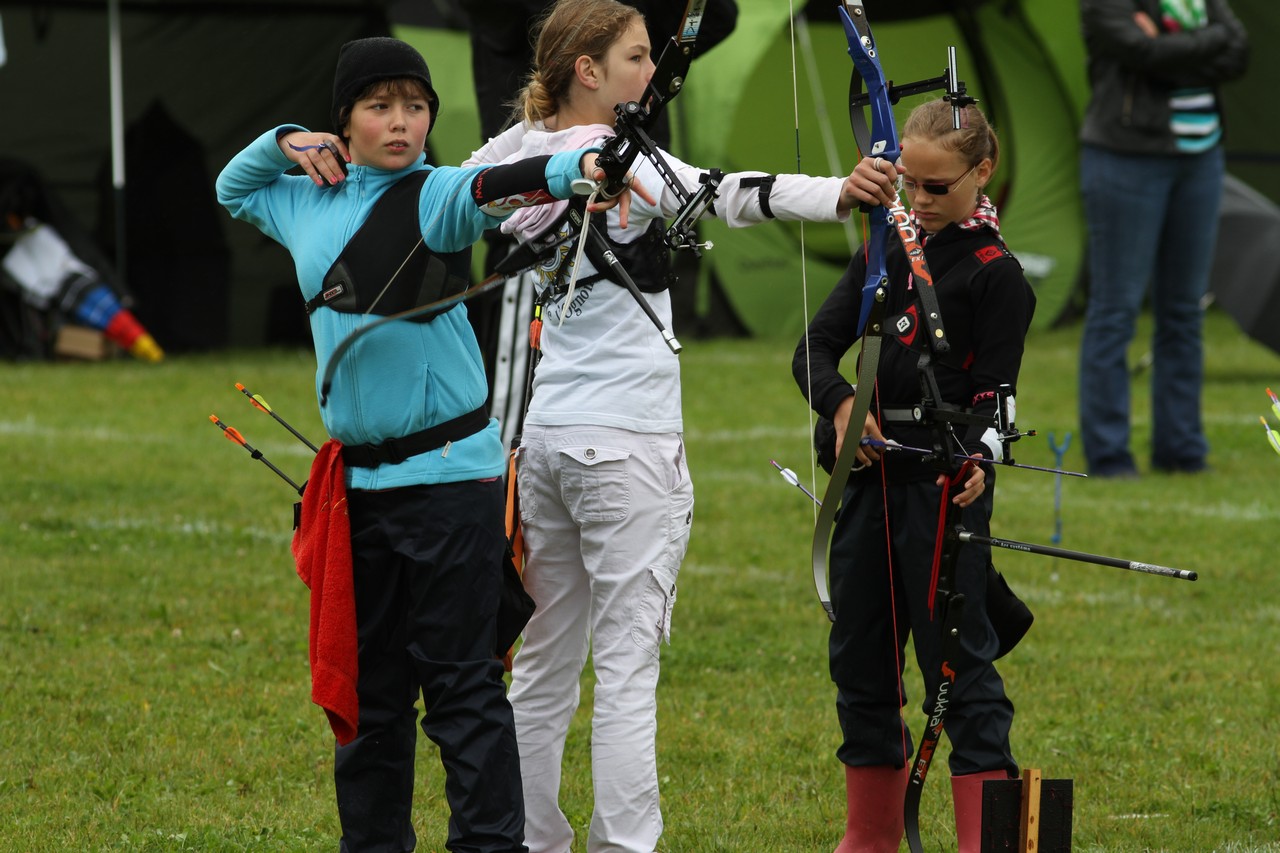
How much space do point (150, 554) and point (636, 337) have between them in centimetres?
366

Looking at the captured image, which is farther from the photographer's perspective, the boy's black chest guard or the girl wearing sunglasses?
the girl wearing sunglasses

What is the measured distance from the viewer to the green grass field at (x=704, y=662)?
391cm

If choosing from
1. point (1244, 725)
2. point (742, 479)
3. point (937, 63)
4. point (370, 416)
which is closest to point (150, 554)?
point (742, 479)

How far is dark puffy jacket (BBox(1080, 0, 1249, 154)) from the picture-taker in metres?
7.69

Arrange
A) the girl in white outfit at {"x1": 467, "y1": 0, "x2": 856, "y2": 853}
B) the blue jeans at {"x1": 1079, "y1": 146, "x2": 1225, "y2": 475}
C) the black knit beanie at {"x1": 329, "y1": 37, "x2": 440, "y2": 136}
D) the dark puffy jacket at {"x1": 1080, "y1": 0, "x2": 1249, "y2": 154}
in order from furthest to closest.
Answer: the blue jeans at {"x1": 1079, "y1": 146, "x2": 1225, "y2": 475} < the dark puffy jacket at {"x1": 1080, "y1": 0, "x2": 1249, "y2": 154} < the girl in white outfit at {"x1": 467, "y1": 0, "x2": 856, "y2": 853} < the black knit beanie at {"x1": 329, "y1": 37, "x2": 440, "y2": 136}

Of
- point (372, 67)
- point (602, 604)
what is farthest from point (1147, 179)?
point (372, 67)

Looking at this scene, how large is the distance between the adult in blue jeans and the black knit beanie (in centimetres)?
524

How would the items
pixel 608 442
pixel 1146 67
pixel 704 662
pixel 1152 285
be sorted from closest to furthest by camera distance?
pixel 608 442, pixel 704 662, pixel 1146 67, pixel 1152 285

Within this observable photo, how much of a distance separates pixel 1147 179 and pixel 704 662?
12.3 ft

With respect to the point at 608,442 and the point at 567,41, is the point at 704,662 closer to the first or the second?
the point at 608,442

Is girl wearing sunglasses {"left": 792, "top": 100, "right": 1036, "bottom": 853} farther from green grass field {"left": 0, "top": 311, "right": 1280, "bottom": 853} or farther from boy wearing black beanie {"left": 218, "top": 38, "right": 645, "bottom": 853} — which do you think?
boy wearing black beanie {"left": 218, "top": 38, "right": 645, "bottom": 853}

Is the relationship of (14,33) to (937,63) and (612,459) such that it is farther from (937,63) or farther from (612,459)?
(612,459)

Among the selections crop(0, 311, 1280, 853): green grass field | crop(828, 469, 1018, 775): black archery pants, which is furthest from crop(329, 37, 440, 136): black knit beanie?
crop(0, 311, 1280, 853): green grass field

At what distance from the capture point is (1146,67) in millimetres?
7719
